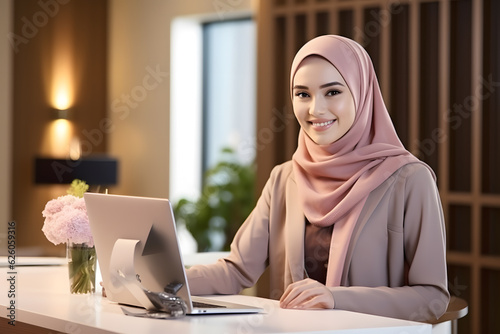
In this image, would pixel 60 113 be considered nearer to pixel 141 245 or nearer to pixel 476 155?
pixel 476 155

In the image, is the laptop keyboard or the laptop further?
the laptop keyboard

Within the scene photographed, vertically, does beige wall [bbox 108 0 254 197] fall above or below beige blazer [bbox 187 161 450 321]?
above

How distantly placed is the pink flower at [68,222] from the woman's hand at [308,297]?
0.62 meters

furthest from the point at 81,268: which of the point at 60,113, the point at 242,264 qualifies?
the point at 60,113

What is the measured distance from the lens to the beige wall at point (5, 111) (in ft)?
24.1

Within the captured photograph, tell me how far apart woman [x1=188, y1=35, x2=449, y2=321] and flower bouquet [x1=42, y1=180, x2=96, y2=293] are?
30 cm

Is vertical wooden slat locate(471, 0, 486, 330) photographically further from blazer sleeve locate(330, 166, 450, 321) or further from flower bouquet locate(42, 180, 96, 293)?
flower bouquet locate(42, 180, 96, 293)

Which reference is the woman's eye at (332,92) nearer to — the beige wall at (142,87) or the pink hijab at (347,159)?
the pink hijab at (347,159)

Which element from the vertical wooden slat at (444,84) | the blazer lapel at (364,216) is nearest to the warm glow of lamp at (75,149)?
the vertical wooden slat at (444,84)

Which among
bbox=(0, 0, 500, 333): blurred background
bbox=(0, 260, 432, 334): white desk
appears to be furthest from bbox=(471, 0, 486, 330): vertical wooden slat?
bbox=(0, 260, 432, 334): white desk

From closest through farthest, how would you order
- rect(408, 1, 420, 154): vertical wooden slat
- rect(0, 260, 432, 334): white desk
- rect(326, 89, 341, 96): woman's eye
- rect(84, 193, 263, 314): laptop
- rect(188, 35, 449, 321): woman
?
rect(0, 260, 432, 334): white desk → rect(84, 193, 263, 314): laptop → rect(188, 35, 449, 321): woman → rect(326, 89, 341, 96): woman's eye → rect(408, 1, 420, 154): vertical wooden slat

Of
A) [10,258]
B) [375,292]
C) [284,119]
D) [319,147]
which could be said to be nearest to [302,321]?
[375,292]

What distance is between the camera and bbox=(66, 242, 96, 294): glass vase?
233 cm

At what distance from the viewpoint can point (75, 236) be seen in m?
2.31
